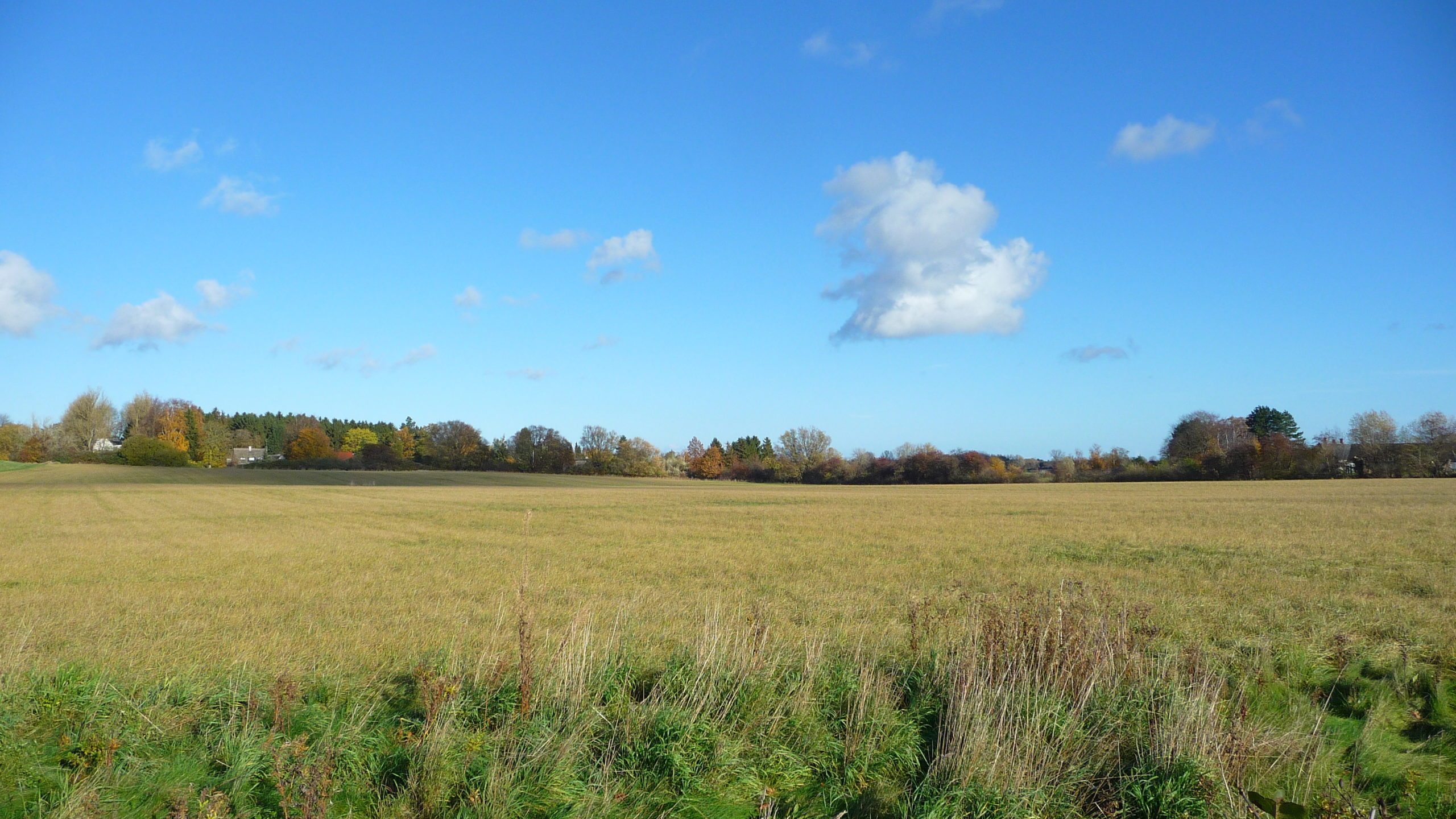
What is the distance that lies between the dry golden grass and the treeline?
57.1m

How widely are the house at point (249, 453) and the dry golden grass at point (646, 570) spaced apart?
117 meters

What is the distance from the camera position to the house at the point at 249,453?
147 meters

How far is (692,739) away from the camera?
6324 millimetres

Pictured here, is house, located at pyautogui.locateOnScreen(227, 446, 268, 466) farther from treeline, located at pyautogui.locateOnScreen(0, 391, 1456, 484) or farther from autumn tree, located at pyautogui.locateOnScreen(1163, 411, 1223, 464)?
autumn tree, located at pyautogui.locateOnScreen(1163, 411, 1223, 464)

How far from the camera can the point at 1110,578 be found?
55.8ft

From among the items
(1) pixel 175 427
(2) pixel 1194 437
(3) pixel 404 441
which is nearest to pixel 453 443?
(3) pixel 404 441

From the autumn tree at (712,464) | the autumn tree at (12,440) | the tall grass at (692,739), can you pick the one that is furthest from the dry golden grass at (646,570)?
the autumn tree at (12,440)

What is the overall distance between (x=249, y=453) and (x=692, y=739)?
179146 millimetres

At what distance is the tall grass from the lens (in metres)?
5.49

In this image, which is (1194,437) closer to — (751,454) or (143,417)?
(751,454)

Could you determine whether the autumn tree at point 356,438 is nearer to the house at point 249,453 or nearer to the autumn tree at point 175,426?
the house at point 249,453

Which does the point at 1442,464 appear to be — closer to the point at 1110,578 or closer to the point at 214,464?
the point at 1110,578

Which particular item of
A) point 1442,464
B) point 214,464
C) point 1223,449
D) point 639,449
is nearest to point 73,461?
point 214,464

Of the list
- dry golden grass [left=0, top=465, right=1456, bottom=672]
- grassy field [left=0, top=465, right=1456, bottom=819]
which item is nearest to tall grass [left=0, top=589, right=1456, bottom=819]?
grassy field [left=0, top=465, right=1456, bottom=819]
